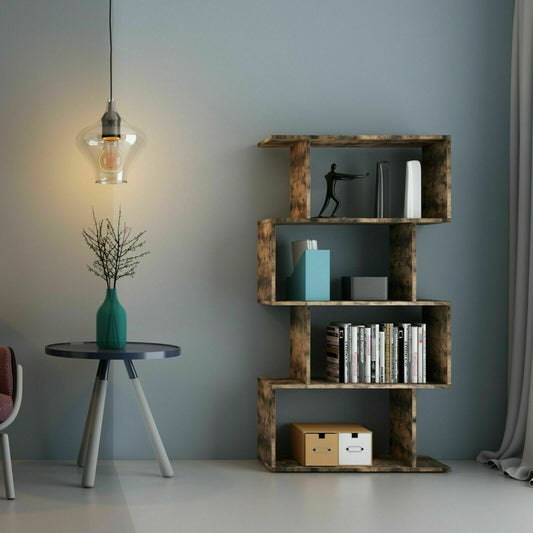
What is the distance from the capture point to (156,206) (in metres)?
4.05

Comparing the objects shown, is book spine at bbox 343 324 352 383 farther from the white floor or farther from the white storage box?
the white floor

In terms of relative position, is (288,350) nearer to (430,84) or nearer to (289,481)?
(289,481)

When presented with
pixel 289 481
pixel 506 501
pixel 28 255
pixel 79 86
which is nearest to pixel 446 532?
pixel 506 501

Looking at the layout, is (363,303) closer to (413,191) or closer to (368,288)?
(368,288)

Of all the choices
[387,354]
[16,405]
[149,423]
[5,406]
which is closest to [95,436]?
[149,423]

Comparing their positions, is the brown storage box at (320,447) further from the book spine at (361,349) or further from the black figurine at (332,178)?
the black figurine at (332,178)

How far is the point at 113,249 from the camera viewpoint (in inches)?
150

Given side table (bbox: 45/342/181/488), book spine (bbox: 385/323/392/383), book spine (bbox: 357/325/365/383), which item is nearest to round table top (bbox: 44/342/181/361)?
side table (bbox: 45/342/181/488)

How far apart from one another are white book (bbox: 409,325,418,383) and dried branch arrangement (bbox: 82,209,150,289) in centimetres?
134

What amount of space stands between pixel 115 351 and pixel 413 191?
5.20 feet

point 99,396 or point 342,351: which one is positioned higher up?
point 342,351

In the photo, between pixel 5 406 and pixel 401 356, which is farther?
pixel 401 356

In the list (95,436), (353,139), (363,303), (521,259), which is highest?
(353,139)

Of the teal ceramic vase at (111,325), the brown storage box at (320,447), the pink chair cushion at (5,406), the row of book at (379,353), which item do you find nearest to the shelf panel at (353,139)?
the row of book at (379,353)
